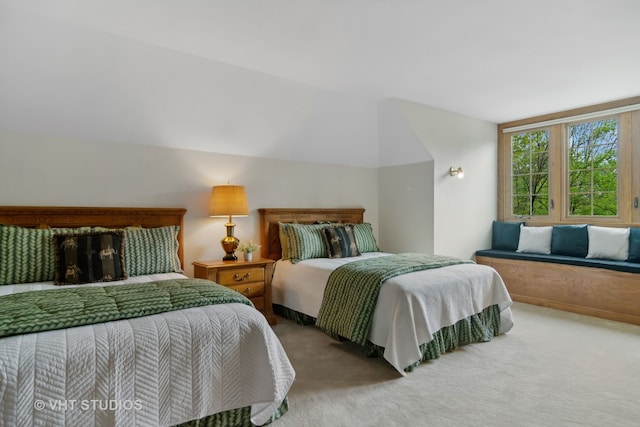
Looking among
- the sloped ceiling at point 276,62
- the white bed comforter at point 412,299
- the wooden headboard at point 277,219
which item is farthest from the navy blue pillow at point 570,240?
the wooden headboard at point 277,219

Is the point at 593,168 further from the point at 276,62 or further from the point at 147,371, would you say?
the point at 147,371

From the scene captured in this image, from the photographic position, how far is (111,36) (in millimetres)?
2617

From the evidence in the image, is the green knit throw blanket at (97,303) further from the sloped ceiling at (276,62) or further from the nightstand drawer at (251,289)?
the sloped ceiling at (276,62)

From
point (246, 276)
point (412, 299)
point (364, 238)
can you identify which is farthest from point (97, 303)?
point (364, 238)

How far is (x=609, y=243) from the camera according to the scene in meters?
3.94

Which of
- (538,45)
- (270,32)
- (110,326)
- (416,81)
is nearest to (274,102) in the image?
(270,32)

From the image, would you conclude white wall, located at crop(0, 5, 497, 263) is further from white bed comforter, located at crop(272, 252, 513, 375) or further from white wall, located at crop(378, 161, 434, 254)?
white bed comforter, located at crop(272, 252, 513, 375)

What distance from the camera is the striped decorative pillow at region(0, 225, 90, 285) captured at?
2.42m

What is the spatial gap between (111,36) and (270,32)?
3.70 ft

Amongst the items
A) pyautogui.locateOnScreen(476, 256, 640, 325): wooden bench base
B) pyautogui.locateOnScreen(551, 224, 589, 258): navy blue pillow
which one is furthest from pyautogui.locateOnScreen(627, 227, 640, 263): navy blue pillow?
pyautogui.locateOnScreen(551, 224, 589, 258): navy blue pillow

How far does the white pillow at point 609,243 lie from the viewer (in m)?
3.86

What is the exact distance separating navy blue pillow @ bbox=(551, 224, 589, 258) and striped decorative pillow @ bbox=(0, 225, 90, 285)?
4.95 meters

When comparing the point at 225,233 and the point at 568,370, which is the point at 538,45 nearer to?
the point at 568,370

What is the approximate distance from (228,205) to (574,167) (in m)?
4.13
